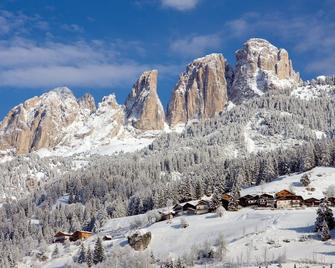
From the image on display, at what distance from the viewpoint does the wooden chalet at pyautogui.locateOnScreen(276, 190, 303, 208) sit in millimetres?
140500

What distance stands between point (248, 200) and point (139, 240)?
1341 inches

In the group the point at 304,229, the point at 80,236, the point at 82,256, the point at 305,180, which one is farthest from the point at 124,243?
the point at 305,180

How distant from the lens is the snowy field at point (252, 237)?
3939 inches

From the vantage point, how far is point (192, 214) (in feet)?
490

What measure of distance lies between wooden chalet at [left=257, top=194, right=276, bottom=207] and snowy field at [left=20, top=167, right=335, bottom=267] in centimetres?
A: 534

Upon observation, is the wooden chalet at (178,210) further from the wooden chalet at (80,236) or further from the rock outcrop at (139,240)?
the rock outcrop at (139,240)

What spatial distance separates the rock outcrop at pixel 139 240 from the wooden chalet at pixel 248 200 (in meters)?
29.4

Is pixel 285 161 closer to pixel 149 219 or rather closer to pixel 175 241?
pixel 149 219

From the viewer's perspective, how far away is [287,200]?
142 m

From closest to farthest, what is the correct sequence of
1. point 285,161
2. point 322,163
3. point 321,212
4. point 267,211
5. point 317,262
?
point 317,262 → point 321,212 → point 267,211 → point 322,163 → point 285,161

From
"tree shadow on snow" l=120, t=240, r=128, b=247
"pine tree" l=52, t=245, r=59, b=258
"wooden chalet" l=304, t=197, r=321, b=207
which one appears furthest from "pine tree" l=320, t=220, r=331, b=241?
"pine tree" l=52, t=245, r=59, b=258

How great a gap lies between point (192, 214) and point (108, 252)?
28072 mm

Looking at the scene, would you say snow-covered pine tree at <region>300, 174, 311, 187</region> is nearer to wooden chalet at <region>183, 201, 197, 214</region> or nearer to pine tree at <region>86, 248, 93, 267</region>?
wooden chalet at <region>183, 201, 197, 214</region>

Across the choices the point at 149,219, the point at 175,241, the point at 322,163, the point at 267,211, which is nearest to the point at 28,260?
the point at 149,219
